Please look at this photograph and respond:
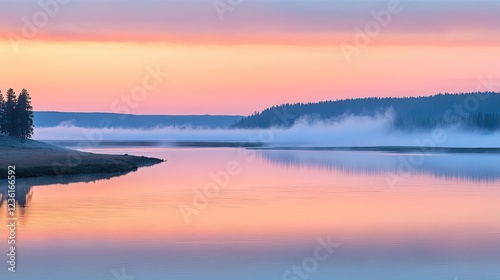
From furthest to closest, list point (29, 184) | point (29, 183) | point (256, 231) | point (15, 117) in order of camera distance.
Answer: point (15, 117)
point (29, 183)
point (29, 184)
point (256, 231)

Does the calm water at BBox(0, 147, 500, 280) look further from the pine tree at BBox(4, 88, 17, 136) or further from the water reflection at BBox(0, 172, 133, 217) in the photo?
the pine tree at BBox(4, 88, 17, 136)

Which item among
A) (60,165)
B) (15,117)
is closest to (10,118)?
(15,117)

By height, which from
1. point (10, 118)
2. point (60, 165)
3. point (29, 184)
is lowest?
point (29, 184)

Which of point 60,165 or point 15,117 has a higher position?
point 15,117

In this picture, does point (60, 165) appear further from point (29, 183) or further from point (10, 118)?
point (10, 118)

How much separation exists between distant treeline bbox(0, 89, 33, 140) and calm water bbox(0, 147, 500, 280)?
68.0 metres

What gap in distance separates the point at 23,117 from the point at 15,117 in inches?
47.4

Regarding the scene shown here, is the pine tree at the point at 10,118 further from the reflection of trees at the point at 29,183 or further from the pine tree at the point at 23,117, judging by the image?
the reflection of trees at the point at 29,183

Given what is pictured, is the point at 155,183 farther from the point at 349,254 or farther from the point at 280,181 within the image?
the point at 349,254

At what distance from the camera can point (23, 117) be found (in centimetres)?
13662

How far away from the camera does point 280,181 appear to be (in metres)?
76.8

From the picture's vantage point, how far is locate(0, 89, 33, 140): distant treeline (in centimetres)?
13588

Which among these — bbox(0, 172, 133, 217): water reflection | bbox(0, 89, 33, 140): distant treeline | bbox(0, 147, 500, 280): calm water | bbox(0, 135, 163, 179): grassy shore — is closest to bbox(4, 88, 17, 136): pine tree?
bbox(0, 89, 33, 140): distant treeline

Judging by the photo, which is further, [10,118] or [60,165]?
[10,118]
